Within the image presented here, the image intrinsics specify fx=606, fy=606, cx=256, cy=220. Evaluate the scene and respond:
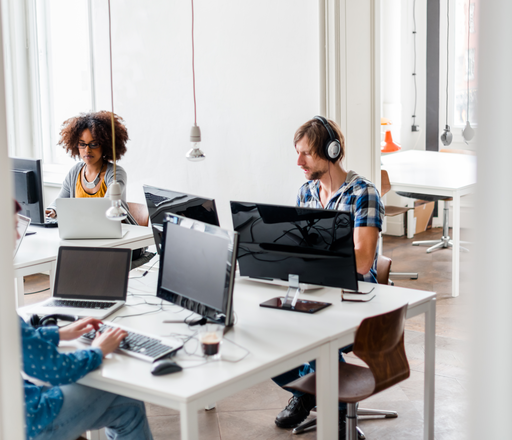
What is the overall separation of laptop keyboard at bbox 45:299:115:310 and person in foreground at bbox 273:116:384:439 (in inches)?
32.9

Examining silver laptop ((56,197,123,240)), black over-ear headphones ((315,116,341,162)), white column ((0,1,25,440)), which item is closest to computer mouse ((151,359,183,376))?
white column ((0,1,25,440))

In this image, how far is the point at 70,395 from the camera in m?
1.85

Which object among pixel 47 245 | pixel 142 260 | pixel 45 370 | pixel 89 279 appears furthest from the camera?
pixel 142 260

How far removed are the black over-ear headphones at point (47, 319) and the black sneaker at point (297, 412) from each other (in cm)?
107

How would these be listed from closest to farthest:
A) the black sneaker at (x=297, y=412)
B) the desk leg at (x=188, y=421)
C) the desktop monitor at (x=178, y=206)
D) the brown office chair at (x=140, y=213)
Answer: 1. the desk leg at (x=188, y=421)
2. the desktop monitor at (x=178, y=206)
3. the black sneaker at (x=297, y=412)
4. the brown office chair at (x=140, y=213)

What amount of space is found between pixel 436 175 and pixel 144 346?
352cm

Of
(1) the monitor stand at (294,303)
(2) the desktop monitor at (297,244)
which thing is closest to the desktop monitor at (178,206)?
(2) the desktop monitor at (297,244)

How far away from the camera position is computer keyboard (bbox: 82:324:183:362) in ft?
6.07

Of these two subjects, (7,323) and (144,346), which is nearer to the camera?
(7,323)

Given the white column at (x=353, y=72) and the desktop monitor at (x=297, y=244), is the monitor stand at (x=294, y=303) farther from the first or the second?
the white column at (x=353, y=72)

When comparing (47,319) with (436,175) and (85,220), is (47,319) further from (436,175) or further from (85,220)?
(436,175)

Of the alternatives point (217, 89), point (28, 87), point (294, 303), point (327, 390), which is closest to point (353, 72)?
point (217, 89)

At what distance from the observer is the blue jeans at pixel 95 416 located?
5.95 feet

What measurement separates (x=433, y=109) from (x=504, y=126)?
18.2 feet
